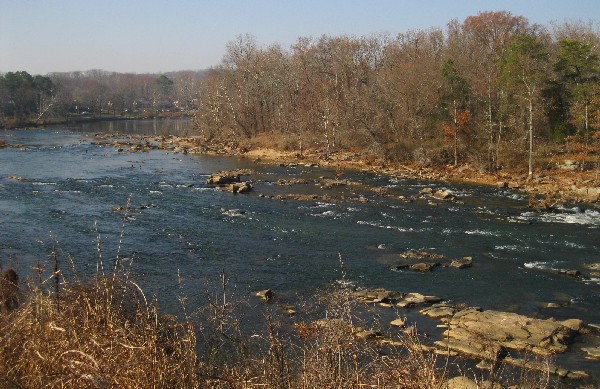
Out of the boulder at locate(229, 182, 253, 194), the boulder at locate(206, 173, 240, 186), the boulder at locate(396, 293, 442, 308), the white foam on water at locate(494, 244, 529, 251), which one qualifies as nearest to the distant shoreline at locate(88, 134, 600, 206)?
the white foam on water at locate(494, 244, 529, 251)

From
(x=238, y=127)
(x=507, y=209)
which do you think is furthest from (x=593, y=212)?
(x=238, y=127)

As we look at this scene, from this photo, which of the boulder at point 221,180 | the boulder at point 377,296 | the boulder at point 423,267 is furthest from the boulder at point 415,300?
the boulder at point 221,180

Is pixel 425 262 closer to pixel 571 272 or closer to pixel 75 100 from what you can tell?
pixel 571 272

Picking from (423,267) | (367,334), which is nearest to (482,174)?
(423,267)

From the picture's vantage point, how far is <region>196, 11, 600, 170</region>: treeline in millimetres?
39312

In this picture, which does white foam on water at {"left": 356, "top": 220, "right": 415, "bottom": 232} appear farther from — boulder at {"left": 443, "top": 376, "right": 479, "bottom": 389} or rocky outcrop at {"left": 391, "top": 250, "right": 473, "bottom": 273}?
boulder at {"left": 443, "top": 376, "right": 479, "bottom": 389}

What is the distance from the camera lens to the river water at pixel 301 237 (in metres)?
17.9

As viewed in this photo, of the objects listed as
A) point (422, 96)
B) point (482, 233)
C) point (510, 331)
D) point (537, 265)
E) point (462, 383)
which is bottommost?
point (510, 331)

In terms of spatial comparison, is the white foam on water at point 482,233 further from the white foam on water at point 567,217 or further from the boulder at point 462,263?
the boulder at point 462,263

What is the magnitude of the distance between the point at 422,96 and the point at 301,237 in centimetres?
2712

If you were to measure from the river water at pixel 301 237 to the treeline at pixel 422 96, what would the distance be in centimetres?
832

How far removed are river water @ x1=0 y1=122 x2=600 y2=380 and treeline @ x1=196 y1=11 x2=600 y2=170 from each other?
328 inches

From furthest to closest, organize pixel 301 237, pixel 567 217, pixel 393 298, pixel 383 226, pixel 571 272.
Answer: pixel 567 217
pixel 383 226
pixel 301 237
pixel 571 272
pixel 393 298

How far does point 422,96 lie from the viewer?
46.3 m
